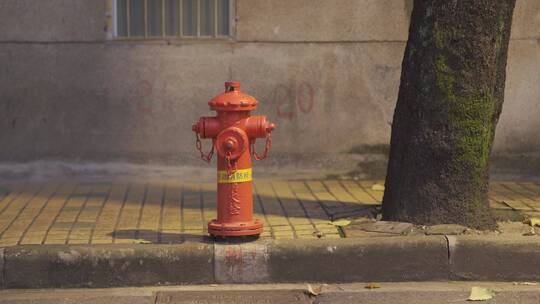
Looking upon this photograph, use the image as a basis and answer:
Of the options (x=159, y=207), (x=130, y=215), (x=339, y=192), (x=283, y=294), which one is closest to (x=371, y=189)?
(x=339, y=192)

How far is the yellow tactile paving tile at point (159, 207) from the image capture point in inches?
262

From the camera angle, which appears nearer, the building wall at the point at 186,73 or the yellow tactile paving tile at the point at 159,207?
the yellow tactile paving tile at the point at 159,207

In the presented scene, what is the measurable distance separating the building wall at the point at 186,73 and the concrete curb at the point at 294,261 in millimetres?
2699

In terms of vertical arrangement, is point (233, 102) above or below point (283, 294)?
above

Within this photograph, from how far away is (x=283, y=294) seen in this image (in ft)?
19.7

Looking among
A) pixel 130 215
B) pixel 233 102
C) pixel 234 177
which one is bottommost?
pixel 130 215

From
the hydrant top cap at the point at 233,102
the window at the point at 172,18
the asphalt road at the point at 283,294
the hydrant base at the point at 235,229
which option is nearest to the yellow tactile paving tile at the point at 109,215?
the asphalt road at the point at 283,294

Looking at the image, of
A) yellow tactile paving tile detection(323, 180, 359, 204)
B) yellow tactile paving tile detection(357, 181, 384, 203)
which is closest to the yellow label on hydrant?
yellow tactile paving tile detection(323, 180, 359, 204)

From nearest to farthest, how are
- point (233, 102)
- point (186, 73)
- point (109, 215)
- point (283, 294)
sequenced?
point (283, 294), point (233, 102), point (109, 215), point (186, 73)

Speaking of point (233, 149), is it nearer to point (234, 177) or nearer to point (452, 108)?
point (234, 177)

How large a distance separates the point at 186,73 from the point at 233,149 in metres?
2.67

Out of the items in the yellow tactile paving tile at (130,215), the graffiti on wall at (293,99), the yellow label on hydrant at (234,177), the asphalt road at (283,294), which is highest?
the graffiti on wall at (293,99)

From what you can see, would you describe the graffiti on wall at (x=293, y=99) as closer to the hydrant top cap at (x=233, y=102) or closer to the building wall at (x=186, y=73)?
the building wall at (x=186, y=73)

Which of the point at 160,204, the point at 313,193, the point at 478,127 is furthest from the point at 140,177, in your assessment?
the point at 478,127
